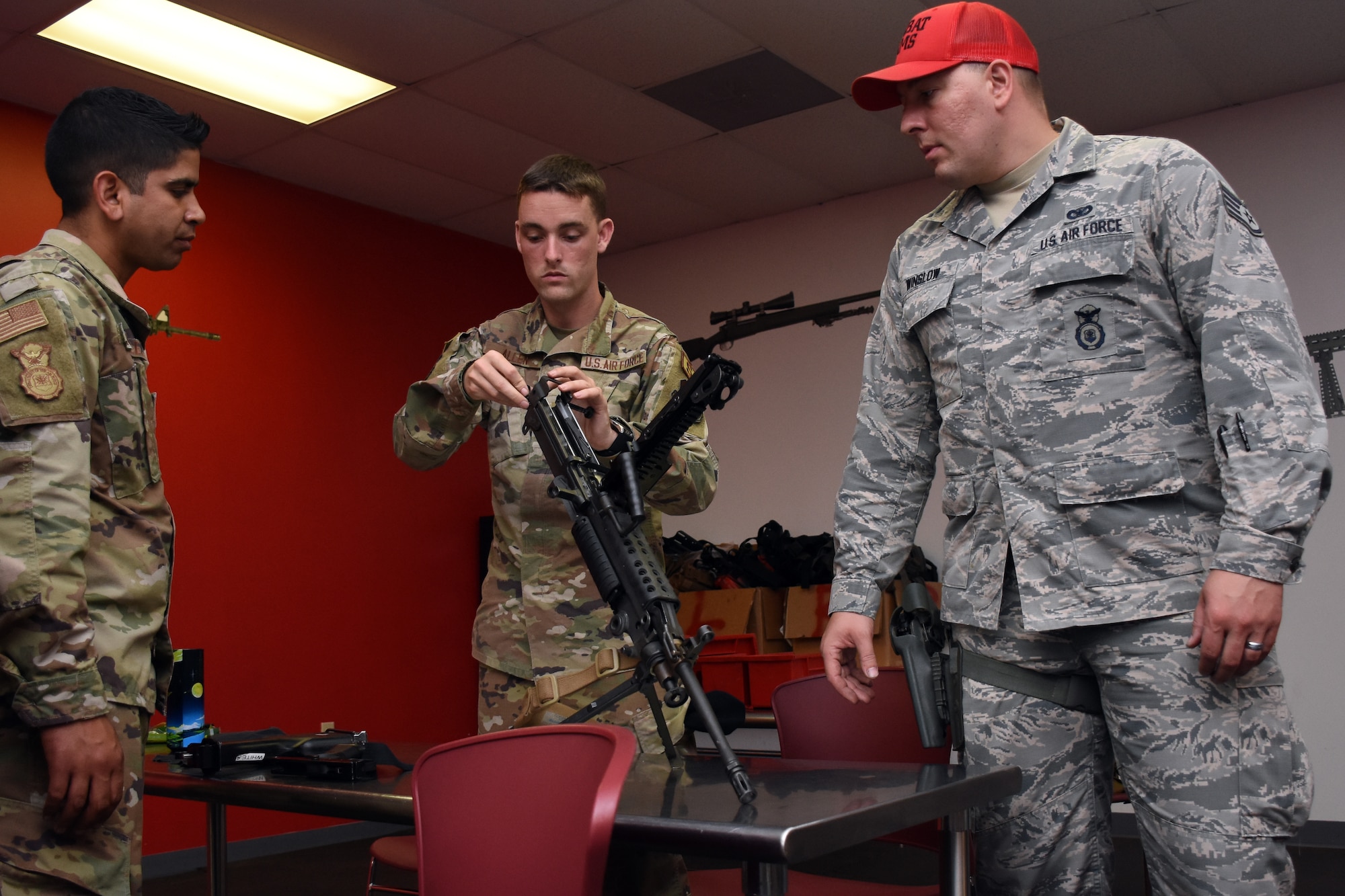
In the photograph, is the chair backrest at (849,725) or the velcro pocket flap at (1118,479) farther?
the chair backrest at (849,725)

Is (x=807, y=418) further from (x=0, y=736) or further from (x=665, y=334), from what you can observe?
(x=0, y=736)

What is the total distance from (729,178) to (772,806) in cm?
445

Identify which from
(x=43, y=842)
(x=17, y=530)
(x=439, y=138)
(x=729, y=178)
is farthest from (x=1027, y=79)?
(x=729, y=178)

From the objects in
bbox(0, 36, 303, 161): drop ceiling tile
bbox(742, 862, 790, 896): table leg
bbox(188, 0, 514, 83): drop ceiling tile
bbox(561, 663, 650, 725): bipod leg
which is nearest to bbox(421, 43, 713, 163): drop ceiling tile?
bbox(188, 0, 514, 83): drop ceiling tile

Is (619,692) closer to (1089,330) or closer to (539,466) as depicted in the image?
(539,466)

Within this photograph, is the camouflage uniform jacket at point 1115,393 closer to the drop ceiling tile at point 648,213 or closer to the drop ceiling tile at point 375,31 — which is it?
the drop ceiling tile at point 375,31

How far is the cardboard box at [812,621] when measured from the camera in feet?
15.4

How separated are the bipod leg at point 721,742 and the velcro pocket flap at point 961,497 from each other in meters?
0.50

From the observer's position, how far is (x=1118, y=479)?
1.42m

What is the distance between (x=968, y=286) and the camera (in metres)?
1.60

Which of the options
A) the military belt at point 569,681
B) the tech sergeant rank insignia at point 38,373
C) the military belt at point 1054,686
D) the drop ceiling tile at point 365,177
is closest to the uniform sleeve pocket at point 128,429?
the tech sergeant rank insignia at point 38,373

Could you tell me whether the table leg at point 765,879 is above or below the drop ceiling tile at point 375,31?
below

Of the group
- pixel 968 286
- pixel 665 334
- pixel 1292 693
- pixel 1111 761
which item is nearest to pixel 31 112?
pixel 665 334

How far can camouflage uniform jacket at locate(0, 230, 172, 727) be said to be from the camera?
1.37m
